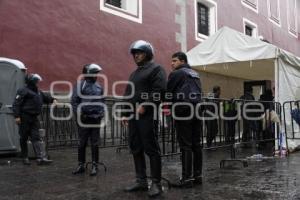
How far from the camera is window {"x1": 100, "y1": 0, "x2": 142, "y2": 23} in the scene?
1429 centimetres

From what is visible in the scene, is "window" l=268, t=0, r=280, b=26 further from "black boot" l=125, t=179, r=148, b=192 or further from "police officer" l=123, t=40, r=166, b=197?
"black boot" l=125, t=179, r=148, b=192

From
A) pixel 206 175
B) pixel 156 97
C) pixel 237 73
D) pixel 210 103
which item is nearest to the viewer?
pixel 156 97

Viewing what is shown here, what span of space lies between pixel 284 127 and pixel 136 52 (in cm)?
605

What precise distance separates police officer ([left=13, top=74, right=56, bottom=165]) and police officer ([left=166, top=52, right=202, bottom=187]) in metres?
3.33

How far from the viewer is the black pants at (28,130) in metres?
8.08

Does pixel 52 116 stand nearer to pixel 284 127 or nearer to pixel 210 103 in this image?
pixel 210 103

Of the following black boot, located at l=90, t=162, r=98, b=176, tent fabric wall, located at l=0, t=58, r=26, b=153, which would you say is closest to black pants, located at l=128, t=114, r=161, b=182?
black boot, located at l=90, t=162, r=98, b=176

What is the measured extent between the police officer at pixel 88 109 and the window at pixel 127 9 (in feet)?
24.8

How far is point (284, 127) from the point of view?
10289mm

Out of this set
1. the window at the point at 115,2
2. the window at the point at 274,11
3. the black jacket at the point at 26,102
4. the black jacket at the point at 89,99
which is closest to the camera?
the black jacket at the point at 89,99

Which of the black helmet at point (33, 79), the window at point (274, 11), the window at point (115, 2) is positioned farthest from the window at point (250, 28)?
the black helmet at point (33, 79)

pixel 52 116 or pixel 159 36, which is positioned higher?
pixel 159 36

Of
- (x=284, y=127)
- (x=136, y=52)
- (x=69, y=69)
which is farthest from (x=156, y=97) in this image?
(x=69, y=69)

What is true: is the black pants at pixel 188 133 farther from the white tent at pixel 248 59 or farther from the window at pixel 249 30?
the window at pixel 249 30
